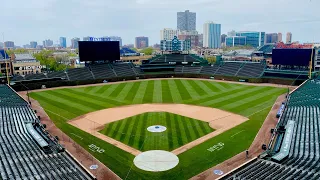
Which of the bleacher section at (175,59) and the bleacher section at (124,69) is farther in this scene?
the bleacher section at (175,59)

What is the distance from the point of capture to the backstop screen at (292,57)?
7288 centimetres

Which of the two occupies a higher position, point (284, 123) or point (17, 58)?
point (17, 58)

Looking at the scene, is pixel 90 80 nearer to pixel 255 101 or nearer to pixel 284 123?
pixel 255 101

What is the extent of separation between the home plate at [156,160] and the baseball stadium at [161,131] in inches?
4.1

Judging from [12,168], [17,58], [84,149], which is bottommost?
[84,149]

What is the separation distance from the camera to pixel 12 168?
20469 millimetres

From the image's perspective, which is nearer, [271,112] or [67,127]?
[67,127]

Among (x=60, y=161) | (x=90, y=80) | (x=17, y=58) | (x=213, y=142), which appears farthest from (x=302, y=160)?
(x=17, y=58)

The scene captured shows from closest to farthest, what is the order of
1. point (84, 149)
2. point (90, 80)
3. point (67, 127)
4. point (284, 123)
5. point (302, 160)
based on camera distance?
point (302, 160) < point (84, 149) < point (284, 123) < point (67, 127) < point (90, 80)

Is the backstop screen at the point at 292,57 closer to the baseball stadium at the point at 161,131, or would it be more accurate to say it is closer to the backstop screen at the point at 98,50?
the baseball stadium at the point at 161,131

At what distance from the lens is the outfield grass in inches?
1031

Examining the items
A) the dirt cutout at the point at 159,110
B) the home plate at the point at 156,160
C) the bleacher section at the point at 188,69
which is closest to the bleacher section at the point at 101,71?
the bleacher section at the point at 188,69

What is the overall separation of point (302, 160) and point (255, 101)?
106 ft

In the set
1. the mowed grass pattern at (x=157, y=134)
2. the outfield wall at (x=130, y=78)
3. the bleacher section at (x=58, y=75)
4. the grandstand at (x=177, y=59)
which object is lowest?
the mowed grass pattern at (x=157, y=134)
